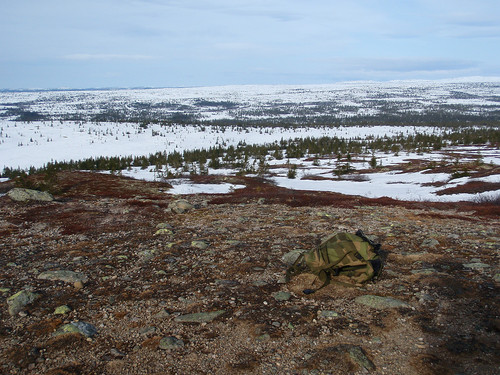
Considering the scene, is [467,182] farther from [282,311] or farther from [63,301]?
[63,301]

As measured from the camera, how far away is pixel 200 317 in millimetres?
4621

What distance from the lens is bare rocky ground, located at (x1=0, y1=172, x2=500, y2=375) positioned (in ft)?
12.1

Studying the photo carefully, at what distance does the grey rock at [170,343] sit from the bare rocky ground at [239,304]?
2 cm

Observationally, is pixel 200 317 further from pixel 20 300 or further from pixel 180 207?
pixel 180 207

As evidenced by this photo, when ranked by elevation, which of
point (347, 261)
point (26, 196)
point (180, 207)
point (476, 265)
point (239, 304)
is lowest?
point (180, 207)

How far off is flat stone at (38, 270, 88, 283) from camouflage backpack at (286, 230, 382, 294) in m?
3.63

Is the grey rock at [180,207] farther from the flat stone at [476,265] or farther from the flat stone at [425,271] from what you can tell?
the flat stone at [476,265]

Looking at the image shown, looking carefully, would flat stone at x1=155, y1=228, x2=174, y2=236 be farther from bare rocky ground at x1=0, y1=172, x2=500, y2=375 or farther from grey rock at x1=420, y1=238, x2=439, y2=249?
grey rock at x1=420, y1=238, x2=439, y2=249

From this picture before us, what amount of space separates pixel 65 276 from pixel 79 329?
6.66ft

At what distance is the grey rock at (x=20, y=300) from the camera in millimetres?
4828

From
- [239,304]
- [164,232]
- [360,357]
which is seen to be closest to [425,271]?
Answer: [360,357]

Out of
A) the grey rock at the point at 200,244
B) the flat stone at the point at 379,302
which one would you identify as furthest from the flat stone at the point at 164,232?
the flat stone at the point at 379,302

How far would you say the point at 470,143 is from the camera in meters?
52.9

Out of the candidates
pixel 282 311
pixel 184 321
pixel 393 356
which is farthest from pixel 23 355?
pixel 393 356
